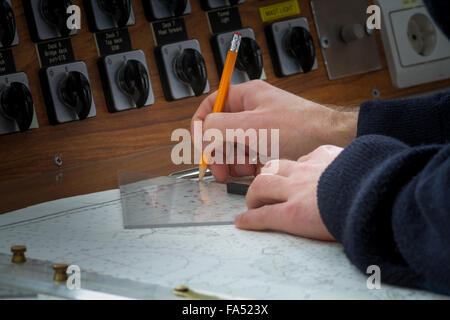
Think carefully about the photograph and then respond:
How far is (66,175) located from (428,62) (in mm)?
890

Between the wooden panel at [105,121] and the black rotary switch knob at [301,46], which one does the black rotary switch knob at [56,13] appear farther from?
the black rotary switch knob at [301,46]

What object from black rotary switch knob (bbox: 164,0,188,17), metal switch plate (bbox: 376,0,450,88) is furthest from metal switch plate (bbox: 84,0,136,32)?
metal switch plate (bbox: 376,0,450,88)

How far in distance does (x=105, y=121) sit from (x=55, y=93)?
0.11 m

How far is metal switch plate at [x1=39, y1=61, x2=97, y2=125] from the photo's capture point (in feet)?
3.81

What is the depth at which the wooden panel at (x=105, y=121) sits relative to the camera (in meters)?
1.15

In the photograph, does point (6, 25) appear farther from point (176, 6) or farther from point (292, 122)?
point (292, 122)

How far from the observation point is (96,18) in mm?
1192

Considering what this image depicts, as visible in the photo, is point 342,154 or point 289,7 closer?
point 342,154

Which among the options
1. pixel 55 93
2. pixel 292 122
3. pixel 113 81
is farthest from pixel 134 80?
pixel 292 122

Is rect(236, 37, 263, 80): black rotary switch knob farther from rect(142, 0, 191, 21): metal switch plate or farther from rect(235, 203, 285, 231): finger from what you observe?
rect(235, 203, 285, 231): finger

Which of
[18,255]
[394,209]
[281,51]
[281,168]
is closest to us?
[394,209]

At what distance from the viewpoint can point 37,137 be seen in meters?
1.16

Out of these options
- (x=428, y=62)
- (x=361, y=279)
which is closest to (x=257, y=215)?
(x=361, y=279)

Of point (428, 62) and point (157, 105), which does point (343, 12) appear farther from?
point (157, 105)
